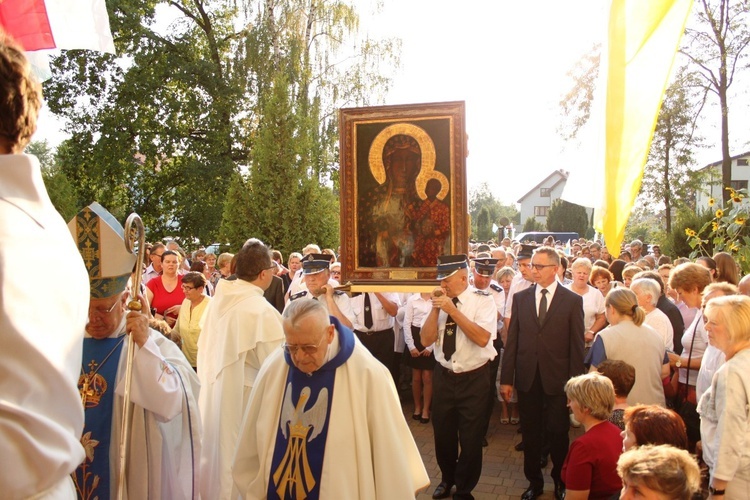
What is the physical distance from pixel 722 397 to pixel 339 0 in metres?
22.3

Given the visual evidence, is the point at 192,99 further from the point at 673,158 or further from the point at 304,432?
the point at 304,432

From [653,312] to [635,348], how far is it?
109 cm

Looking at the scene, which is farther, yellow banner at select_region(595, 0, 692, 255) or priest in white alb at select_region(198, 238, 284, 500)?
priest in white alb at select_region(198, 238, 284, 500)

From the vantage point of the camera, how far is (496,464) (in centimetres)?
700

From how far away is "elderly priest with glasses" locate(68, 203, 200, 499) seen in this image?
11.0 feet

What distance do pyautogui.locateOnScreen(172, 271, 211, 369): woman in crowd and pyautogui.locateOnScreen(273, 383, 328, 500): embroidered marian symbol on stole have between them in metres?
3.89

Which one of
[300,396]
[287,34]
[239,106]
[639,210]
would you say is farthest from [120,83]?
[300,396]

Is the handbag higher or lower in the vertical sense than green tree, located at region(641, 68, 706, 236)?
lower

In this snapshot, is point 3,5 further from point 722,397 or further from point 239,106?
point 239,106

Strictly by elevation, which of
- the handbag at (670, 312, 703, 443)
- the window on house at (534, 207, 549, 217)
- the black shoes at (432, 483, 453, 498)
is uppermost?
the window on house at (534, 207, 549, 217)

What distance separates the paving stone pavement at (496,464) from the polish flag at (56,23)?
4743 mm

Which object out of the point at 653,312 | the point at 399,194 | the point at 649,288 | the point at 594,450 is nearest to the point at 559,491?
the point at 653,312

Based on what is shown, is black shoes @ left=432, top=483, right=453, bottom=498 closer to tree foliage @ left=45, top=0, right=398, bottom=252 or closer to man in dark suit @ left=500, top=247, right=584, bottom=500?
man in dark suit @ left=500, top=247, right=584, bottom=500

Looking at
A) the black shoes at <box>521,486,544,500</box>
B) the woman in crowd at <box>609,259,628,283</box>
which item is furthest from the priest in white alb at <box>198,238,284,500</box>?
the woman in crowd at <box>609,259,628,283</box>
